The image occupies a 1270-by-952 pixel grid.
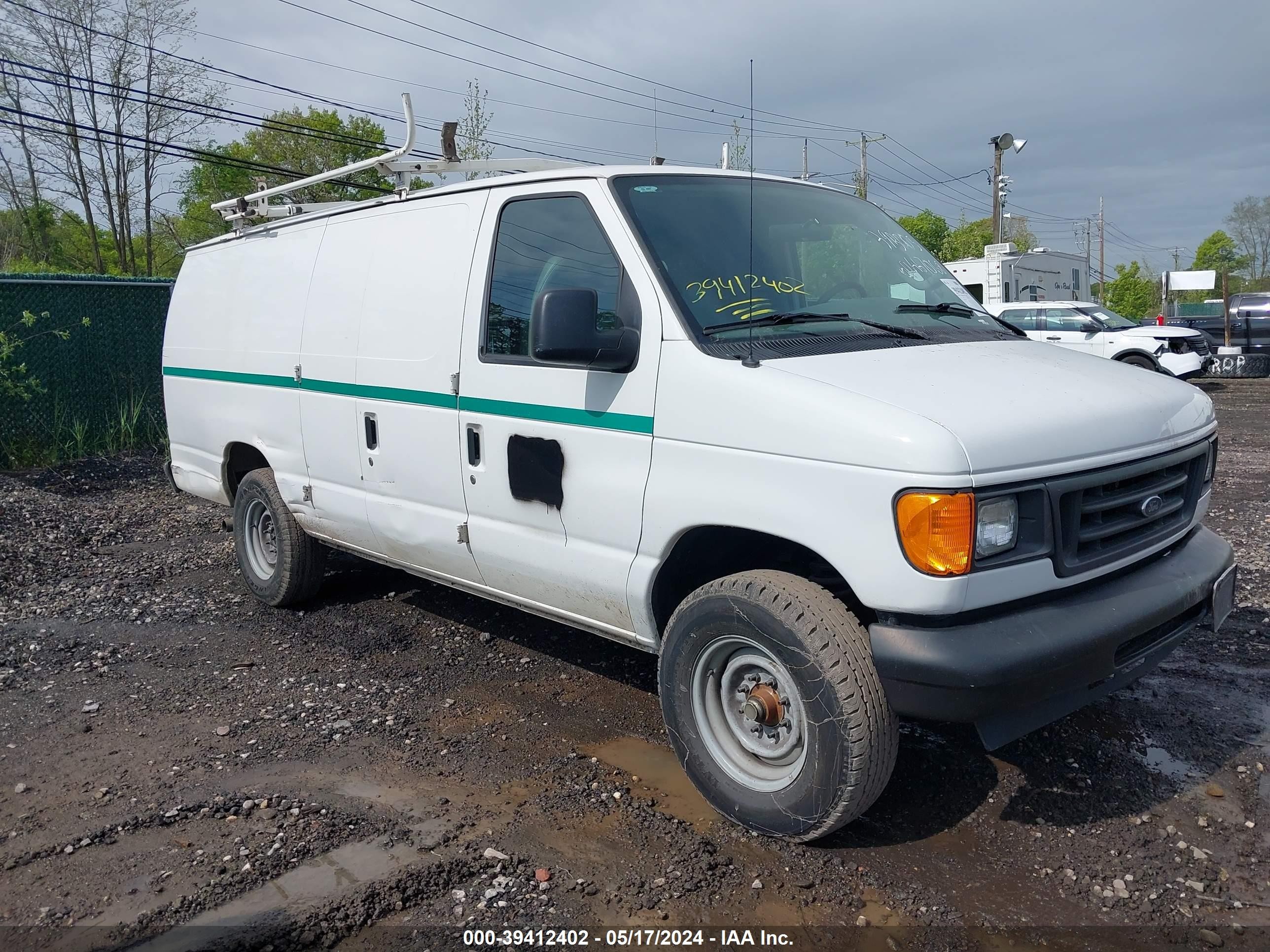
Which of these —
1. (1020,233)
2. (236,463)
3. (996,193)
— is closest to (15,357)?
(236,463)

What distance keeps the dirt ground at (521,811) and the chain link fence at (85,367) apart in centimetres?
571

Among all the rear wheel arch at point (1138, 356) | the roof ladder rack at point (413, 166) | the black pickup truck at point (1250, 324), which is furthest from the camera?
the black pickup truck at point (1250, 324)

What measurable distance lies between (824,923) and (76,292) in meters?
11.0

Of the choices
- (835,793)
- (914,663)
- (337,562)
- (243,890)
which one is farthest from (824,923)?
(337,562)

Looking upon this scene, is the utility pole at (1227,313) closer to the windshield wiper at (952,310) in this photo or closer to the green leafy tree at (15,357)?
the windshield wiper at (952,310)

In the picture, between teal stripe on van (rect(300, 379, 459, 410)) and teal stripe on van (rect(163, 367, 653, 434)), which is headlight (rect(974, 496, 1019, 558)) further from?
teal stripe on van (rect(300, 379, 459, 410))

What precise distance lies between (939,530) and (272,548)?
4.53 metres

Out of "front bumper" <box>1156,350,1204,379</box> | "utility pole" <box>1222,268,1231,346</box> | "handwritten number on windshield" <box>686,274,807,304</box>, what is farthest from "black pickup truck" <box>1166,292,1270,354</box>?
"handwritten number on windshield" <box>686,274,807,304</box>

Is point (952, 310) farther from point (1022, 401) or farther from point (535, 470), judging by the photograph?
point (535, 470)

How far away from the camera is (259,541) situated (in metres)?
6.16

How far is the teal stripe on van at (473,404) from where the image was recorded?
3.64 m

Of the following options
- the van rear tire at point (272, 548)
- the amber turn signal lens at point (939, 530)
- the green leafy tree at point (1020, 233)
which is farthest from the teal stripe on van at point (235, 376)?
the green leafy tree at point (1020, 233)

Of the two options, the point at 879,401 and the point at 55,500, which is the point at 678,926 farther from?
the point at 55,500

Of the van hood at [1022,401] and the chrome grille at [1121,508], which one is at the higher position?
the van hood at [1022,401]
